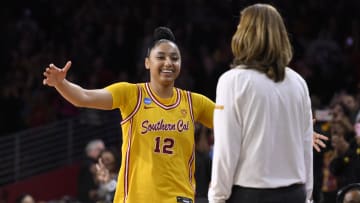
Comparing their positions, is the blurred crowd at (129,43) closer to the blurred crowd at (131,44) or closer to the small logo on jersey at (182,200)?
the blurred crowd at (131,44)

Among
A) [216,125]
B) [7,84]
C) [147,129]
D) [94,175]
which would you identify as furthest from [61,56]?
[216,125]

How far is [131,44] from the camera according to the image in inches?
562

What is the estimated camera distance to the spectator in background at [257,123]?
405cm

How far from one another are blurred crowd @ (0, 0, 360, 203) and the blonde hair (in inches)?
289

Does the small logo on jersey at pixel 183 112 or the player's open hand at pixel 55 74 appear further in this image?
the small logo on jersey at pixel 183 112

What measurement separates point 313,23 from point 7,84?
511 centimetres

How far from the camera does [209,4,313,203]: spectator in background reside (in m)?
4.05

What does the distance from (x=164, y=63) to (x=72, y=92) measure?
2.78 feet

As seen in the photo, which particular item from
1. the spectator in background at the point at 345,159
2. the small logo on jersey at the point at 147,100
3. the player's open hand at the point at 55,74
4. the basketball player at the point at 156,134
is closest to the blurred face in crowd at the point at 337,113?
the spectator in background at the point at 345,159

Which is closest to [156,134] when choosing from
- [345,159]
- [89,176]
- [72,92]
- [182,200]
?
[182,200]

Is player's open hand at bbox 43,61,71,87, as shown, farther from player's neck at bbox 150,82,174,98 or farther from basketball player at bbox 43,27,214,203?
player's neck at bbox 150,82,174,98

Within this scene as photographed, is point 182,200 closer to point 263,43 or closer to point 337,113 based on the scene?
point 263,43

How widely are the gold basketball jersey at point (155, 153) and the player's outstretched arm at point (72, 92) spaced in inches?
5.2

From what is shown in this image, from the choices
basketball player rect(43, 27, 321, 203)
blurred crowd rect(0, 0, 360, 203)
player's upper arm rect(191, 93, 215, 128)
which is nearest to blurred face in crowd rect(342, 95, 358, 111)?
blurred crowd rect(0, 0, 360, 203)
